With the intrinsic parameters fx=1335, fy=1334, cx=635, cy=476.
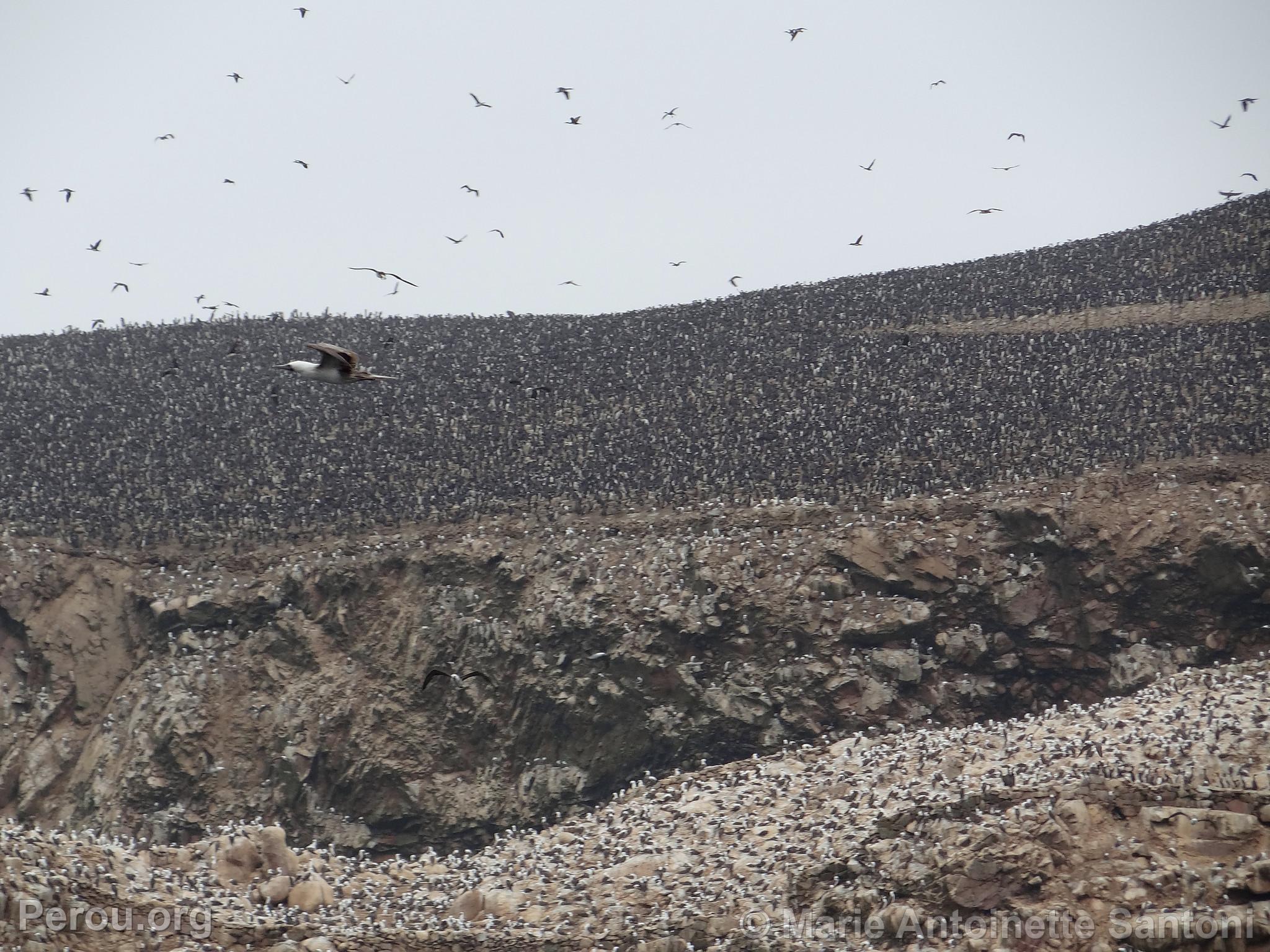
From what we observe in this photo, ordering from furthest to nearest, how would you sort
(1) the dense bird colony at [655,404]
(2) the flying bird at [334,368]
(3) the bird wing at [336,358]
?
(1) the dense bird colony at [655,404]
(2) the flying bird at [334,368]
(3) the bird wing at [336,358]

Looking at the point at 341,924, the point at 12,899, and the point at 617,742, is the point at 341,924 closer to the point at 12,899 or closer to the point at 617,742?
the point at 12,899

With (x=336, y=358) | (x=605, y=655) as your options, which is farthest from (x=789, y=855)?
(x=605, y=655)

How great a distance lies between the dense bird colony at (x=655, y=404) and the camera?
131 ft

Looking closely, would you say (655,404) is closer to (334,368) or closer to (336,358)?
(334,368)

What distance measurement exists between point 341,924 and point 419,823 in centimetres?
1208

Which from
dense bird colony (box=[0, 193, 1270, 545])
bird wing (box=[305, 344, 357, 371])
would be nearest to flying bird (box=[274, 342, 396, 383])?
bird wing (box=[305, 344, 357, 371])

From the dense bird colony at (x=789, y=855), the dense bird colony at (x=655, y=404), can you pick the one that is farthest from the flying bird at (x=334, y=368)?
the dense bird colony at (x=655, y=404)

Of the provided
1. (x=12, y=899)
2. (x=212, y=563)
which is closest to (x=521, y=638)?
(x=212, y=563)

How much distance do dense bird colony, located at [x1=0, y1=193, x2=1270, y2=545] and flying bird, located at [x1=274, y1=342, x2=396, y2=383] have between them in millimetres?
15187

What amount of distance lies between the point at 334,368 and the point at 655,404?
70.5ft

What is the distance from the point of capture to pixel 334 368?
23.9m

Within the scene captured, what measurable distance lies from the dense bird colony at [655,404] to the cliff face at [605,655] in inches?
101

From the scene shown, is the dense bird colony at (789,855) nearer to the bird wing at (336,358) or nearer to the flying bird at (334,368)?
the flying bird at (334,368)

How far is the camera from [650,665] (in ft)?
114
